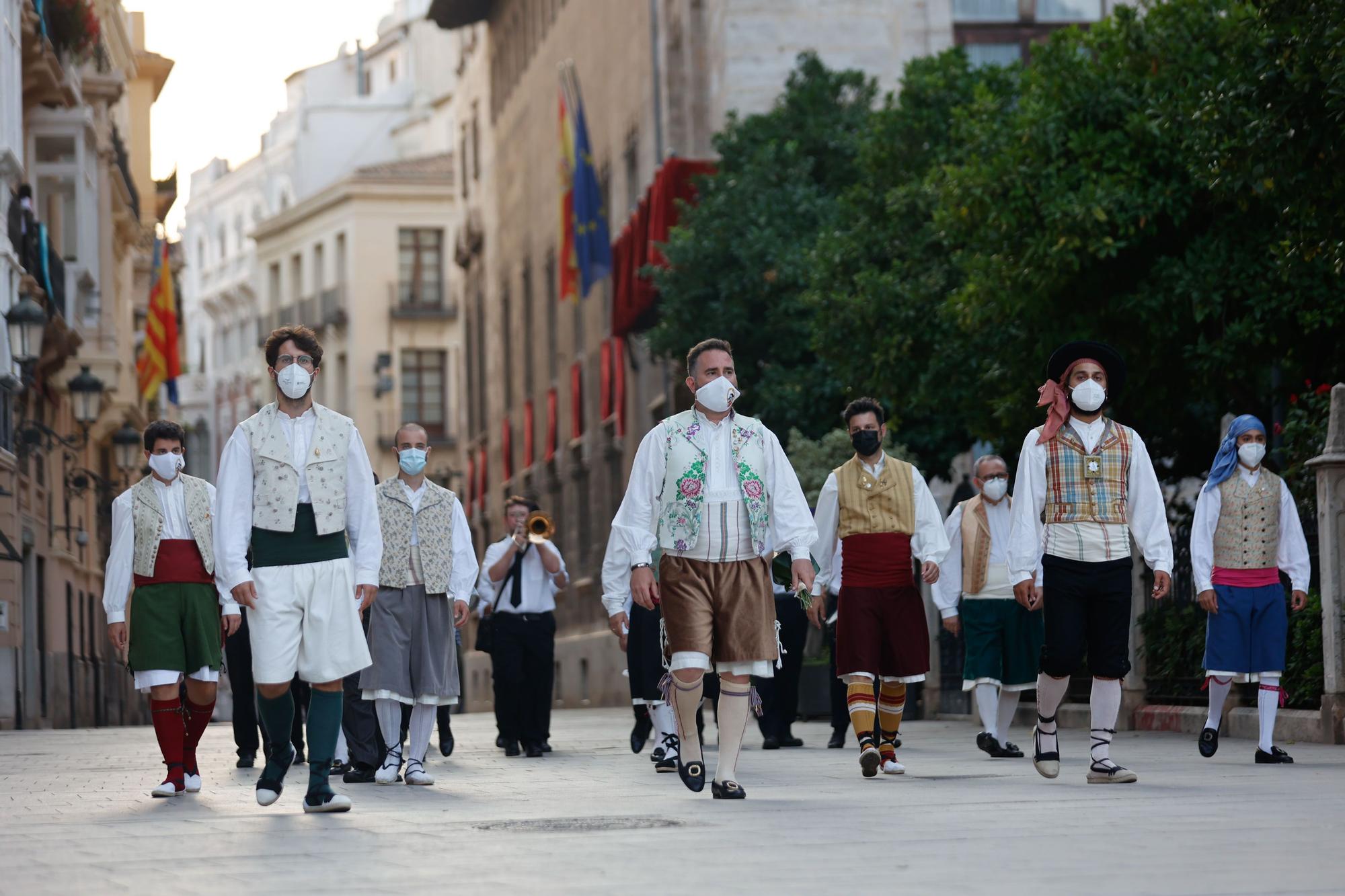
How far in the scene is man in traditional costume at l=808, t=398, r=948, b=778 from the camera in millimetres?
13000

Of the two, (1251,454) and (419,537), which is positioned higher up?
(1251,454)

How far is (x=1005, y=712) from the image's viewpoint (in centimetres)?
1476

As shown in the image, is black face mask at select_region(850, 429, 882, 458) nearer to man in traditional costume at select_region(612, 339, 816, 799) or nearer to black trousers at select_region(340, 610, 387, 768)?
man in traditional costume at select_region(612, 339, 816, 799)

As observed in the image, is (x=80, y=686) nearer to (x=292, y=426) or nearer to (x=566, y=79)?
(x=566, y=79)

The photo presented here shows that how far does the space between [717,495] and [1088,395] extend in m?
1.93

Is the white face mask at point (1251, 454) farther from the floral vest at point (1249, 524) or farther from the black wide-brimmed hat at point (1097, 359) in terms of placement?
the black wide-brimmed hat at point (1097, 359)

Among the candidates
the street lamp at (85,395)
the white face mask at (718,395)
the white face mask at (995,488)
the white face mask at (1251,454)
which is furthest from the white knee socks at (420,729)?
the street lamp at (85,395)

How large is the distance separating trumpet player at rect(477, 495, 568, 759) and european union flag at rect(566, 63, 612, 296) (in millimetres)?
24285

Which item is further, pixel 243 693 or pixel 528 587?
pixel 528 587

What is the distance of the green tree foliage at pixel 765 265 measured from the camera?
98.6 feet

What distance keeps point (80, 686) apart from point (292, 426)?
1134 inches

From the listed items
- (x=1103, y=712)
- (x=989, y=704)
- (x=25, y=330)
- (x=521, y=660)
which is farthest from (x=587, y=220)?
(x=1103, y=712)

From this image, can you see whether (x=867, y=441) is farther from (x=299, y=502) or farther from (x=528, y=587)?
(x=528, y=587)

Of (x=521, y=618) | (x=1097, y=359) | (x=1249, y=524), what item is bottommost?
(x=521, y=618)
